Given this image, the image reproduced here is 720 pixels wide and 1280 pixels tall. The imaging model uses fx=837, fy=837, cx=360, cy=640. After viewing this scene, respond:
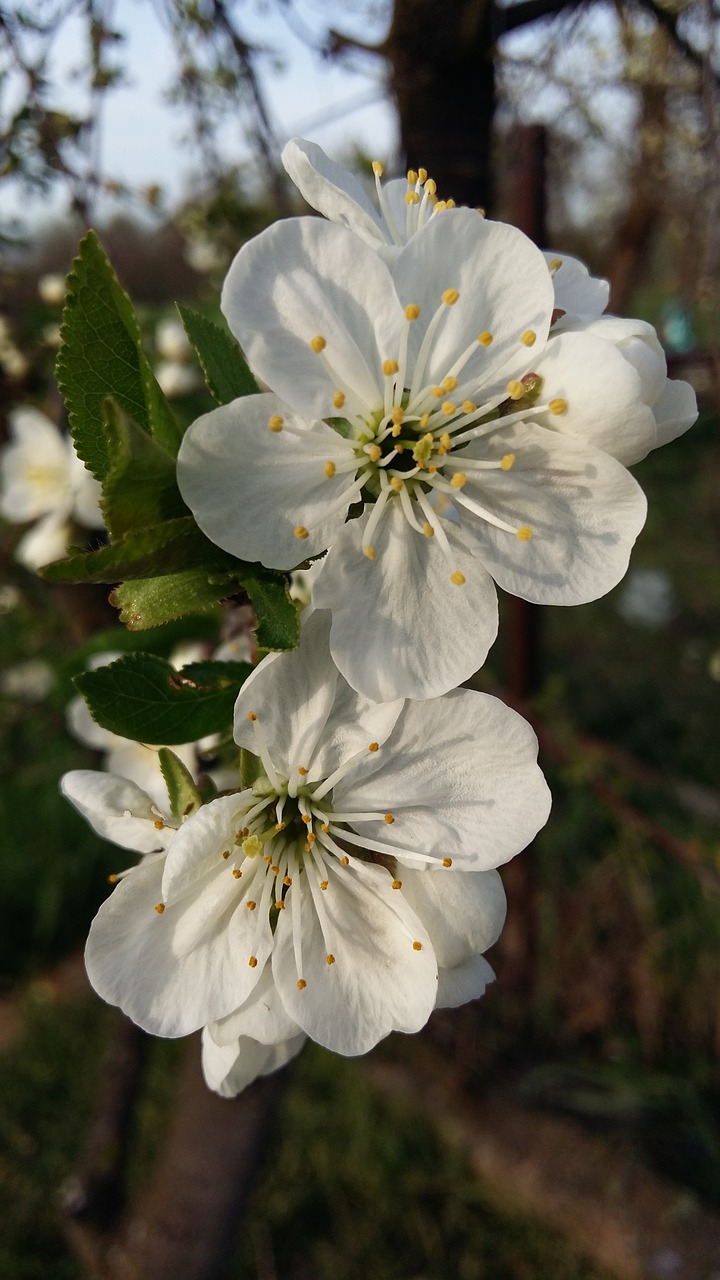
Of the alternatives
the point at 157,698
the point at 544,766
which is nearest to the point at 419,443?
the point at 157,698

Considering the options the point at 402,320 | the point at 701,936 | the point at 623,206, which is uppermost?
the point at 402,320

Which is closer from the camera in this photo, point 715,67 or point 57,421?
point 715,67

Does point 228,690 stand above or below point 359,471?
below

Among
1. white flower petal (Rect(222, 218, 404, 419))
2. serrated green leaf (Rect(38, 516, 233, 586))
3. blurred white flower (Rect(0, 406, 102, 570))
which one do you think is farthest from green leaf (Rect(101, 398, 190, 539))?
blurred white flower (Rect(0, 406, 102, 570))

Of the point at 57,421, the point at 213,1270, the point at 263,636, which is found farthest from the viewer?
the point at 213,1270

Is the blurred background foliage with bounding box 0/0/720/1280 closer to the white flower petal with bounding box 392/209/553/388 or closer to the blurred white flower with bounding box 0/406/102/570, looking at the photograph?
the blurred white flower with bounding box 0/406/102/570

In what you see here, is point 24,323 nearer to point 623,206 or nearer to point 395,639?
point 395,639

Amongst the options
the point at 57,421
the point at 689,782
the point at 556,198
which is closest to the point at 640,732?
the point at 689,782
